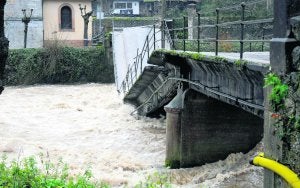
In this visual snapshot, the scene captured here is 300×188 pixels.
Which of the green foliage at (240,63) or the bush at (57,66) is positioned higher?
the green foliage at (240,63)

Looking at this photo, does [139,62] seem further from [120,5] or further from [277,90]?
[120,5]

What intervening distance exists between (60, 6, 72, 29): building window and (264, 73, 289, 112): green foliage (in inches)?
1595

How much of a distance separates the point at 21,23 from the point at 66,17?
449 centimetres

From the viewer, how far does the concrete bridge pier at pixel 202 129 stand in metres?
14.4

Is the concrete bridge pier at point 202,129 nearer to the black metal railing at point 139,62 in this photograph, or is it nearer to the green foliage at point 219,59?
the green foliage at point 219,59

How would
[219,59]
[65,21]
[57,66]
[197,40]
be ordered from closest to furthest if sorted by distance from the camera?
[219,59]
[197,40]
[57,66]
[65,21]

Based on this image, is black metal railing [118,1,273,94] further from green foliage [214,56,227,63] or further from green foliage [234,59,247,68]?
green foliage [214,56,227,63]

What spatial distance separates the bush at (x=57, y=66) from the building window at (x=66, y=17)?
8170mm

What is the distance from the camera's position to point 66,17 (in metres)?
45.4

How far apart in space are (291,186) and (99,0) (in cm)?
5367

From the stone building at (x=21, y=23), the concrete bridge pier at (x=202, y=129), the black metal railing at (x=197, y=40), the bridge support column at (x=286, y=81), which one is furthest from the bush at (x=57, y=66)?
the bridge support column at (x=286, y=81)

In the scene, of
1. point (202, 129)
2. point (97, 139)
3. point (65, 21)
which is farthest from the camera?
point (65, 21)

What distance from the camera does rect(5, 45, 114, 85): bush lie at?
118 ft

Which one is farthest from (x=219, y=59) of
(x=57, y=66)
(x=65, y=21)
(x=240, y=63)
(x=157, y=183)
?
(x=65, y=21)
